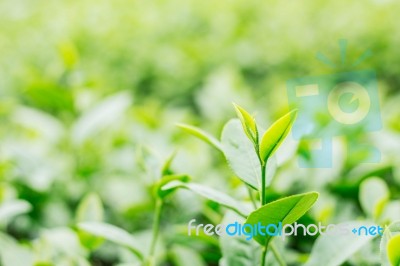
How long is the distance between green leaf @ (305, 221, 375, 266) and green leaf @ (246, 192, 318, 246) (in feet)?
0.53

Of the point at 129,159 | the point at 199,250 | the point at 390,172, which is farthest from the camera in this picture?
the point at 129,159

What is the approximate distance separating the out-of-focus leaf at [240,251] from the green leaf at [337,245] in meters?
0.10

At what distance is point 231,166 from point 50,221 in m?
0.97

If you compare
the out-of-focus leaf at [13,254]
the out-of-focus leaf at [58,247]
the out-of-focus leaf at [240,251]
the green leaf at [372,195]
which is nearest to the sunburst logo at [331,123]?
the green leaf at [372,195]

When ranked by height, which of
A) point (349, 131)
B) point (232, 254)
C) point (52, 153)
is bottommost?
point (232, 254)

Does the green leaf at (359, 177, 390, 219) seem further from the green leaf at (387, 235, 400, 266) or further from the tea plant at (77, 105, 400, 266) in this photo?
the green leaf at (387, 235, 400, 266)

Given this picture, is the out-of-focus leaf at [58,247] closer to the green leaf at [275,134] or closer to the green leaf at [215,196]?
the green leaf at [215,196]

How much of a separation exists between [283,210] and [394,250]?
0.17m

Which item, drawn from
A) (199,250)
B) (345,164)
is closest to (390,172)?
(345,164)

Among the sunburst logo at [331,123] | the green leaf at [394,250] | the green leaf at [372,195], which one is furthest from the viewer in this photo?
the sunburst logo at [331,123]

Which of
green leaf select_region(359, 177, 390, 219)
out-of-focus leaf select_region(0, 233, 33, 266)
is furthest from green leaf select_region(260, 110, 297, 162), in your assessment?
out-of-focus leaf select_region(0, 233, 33, 266)

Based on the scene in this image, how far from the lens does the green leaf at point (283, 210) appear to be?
0.89m

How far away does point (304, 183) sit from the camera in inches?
62.5

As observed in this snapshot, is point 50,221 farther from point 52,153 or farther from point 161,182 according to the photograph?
point 161,182
